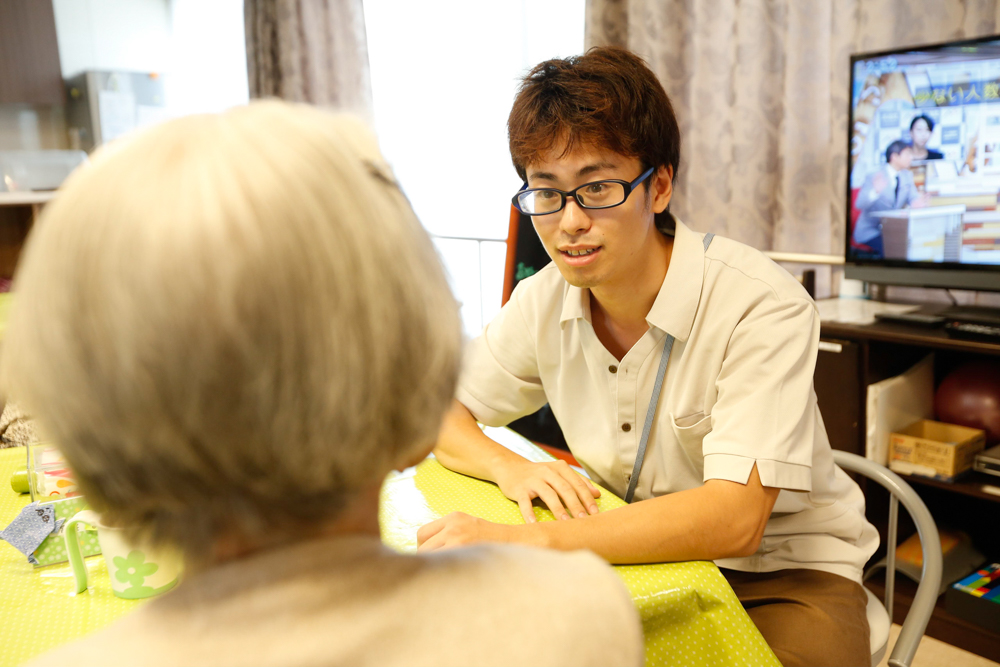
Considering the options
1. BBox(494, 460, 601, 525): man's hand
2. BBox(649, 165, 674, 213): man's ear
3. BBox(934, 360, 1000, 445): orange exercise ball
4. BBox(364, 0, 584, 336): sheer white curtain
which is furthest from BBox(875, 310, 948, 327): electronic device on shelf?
BBox(364, 0, 584, 336): sheer white curtain

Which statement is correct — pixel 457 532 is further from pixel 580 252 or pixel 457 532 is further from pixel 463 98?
pixel 463 98

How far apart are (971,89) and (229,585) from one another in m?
2.18

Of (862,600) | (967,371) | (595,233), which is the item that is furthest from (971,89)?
(862,600)

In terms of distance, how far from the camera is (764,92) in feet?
7.93

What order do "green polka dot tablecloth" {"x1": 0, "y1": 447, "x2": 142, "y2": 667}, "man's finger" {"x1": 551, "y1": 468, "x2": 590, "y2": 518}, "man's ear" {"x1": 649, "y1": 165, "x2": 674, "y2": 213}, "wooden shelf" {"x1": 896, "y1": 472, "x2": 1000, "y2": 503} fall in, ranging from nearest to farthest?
"green polka dot tablecloth" {"x1": 0, "y1": 447, "x2": 142, "y2": 667} < "man's finger" {"x1": 551, "y1": 468, "x2": 590, "y2": 518} < "man's ear" {"x1": 649, "y1": 165, "x2": 674, "y2": 213} < "wooden shelf" {"x1": 896, "y1": 472, "x2": 1000, "y2": 503}

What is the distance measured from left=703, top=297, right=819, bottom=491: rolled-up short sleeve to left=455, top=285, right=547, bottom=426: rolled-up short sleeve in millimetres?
451

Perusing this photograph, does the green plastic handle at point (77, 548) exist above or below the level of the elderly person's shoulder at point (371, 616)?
below

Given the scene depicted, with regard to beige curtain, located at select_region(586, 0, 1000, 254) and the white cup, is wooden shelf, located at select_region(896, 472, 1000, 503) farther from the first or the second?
the white cup

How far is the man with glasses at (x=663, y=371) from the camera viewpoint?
1.09 m

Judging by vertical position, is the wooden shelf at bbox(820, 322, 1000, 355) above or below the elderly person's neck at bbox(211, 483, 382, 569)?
below

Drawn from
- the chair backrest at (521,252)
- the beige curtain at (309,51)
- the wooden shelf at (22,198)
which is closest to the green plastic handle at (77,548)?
the chair backrest at (521,252)

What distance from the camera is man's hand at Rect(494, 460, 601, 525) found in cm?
107

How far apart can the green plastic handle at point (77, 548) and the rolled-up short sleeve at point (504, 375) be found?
749mm

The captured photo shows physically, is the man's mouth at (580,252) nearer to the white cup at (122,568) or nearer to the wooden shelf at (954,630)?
the white cup at (122,568)
